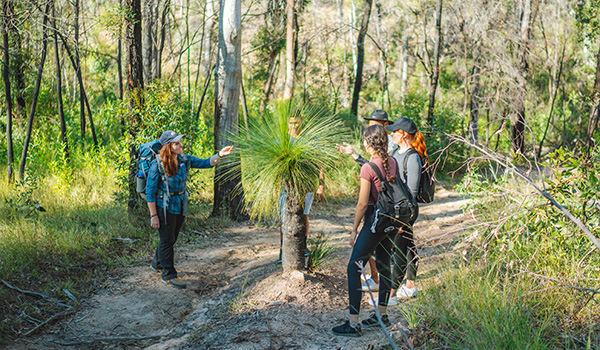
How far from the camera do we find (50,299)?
15.8 feet

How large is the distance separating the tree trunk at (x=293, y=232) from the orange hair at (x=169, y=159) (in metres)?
1.26

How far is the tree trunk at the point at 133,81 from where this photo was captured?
280 inches

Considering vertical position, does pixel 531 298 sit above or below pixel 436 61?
below

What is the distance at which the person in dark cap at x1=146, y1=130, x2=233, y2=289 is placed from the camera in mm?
4990

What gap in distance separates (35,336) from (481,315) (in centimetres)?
370

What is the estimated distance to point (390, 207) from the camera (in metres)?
3.87

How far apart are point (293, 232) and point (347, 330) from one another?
127 centimetres

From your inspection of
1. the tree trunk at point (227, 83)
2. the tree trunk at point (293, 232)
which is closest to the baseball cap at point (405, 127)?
the tree trunk at point (293, 232)

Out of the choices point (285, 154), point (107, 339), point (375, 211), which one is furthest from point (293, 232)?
point (107, 339)

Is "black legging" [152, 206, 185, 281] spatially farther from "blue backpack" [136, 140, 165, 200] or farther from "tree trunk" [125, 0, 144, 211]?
"tree trunk" [125, 0, 144, 211]

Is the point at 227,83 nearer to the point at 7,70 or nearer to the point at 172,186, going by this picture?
the point at 172,186

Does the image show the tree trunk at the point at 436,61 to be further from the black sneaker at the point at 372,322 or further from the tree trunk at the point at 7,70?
the black sneaker at the point at 372,322

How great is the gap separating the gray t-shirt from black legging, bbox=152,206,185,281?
2463mm

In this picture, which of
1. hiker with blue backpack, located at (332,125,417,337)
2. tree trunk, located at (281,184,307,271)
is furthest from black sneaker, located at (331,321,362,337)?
tree trunk, located at (281,184,307,271)
